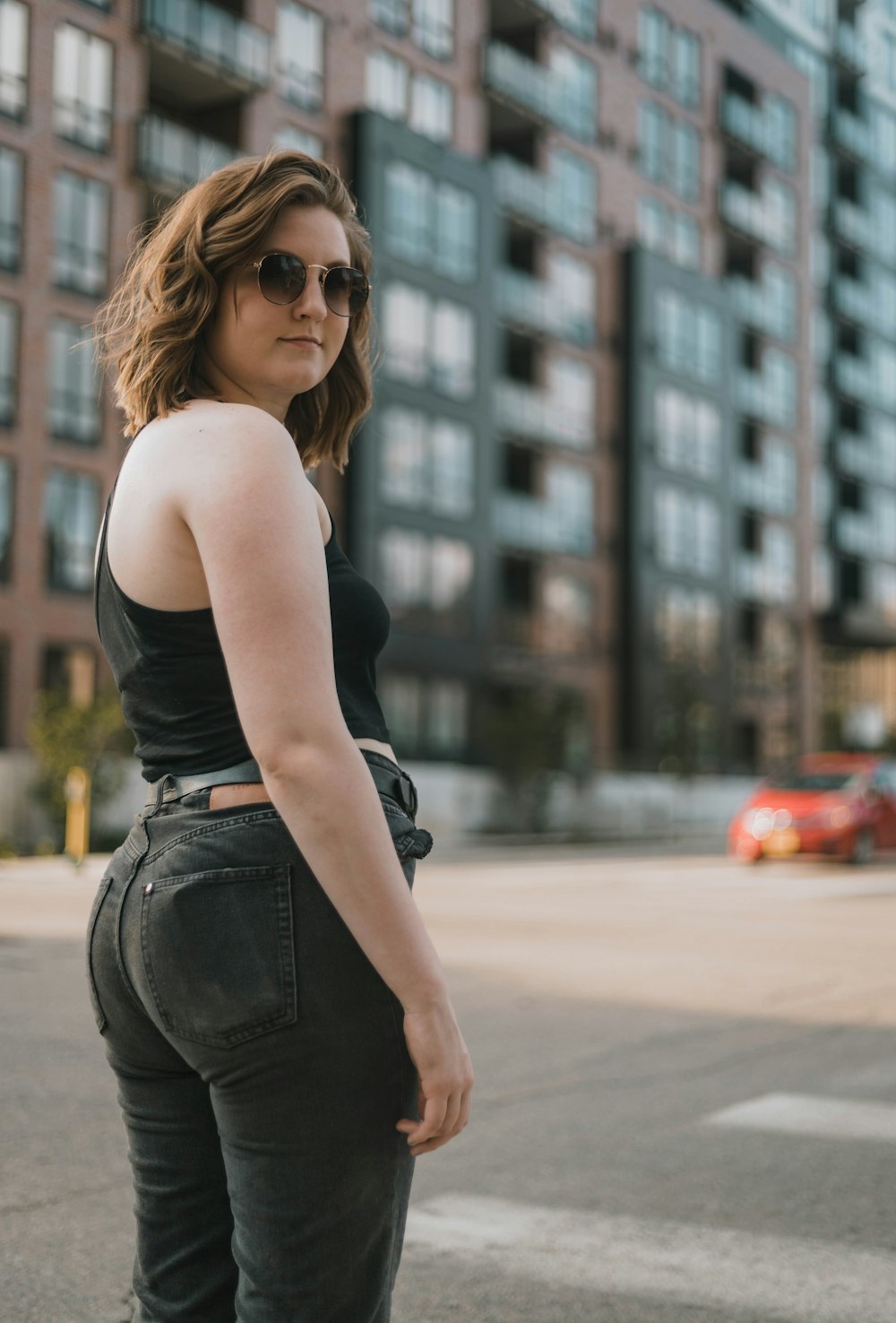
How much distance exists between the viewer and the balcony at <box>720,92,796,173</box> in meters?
51.5

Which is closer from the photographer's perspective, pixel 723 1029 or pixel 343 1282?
pixel 343 1282

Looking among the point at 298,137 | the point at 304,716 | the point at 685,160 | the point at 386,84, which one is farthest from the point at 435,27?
the point at 304,716

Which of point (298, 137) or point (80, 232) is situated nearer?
point (80, 232)

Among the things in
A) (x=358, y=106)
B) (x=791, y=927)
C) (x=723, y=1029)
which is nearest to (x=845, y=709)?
(x=358, y=106)

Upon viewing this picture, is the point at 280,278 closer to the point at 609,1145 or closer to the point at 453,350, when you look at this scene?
the point at 609,1145

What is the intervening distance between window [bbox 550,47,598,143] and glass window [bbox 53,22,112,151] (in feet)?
53.6

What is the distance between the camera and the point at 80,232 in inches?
1212

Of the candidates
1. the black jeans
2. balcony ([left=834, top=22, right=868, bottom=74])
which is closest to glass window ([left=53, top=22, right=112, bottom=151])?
the black jeans

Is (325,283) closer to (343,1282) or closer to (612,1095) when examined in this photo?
Result: (343,1282)

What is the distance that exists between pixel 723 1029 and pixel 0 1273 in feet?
15.5

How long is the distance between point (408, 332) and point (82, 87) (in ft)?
31.6

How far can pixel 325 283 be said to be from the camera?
7.03 ft

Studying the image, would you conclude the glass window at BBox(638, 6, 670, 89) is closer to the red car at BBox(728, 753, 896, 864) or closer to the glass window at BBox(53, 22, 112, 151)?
the glass window at BBox(53, 22, 112, 151)

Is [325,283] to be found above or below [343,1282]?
above
